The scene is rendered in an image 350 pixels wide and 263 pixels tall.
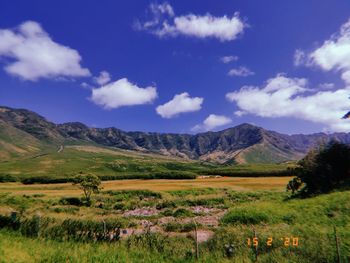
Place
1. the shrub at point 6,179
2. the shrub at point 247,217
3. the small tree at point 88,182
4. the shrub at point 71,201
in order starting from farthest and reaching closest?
1. the shrub at point 6,179
2. the small tree at point 88,182
3. the shrub at point 71,201
4. the shrub at point 247,217

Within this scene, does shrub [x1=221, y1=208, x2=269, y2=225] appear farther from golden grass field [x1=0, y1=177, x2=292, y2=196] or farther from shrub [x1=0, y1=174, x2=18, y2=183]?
shrub [x1=0, y1=174, x2=18, y2=183]

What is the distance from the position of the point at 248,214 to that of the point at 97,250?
659 inches

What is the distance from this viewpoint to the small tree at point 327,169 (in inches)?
1547

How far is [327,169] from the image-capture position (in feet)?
130

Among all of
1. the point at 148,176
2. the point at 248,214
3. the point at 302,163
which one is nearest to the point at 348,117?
the point at 302,163

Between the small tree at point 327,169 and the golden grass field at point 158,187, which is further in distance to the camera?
the golden grass field at point 158,187

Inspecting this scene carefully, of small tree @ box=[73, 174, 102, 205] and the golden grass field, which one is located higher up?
small tree @ box=[73, 174, 102, 205]

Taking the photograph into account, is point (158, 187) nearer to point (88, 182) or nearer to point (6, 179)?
point (88, 182)

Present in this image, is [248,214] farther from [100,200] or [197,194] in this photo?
[197,194]

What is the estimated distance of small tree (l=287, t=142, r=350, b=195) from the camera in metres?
39.3
